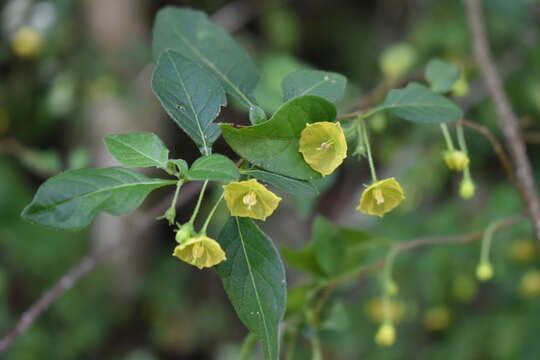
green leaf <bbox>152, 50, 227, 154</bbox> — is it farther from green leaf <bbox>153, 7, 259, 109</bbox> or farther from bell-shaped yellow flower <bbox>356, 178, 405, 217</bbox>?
bell-shaped yellow flower <bbox>356, 178, 405, 217</bbox>

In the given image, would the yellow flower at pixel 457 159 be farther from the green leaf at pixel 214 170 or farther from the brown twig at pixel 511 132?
the green leaf at pixel 214 170

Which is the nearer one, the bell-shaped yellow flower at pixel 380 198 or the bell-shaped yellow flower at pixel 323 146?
the bell-shaped yellow flower at pixel 323 146

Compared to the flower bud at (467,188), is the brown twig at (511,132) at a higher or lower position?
higher

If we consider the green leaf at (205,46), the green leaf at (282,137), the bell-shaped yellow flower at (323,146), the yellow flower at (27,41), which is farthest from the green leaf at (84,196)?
the yellow flower at (27,41)

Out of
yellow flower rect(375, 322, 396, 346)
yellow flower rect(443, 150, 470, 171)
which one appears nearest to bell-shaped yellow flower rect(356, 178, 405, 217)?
yellow flower rect(443, 150, 470, 171)

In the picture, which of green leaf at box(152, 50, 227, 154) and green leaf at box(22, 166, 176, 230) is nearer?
green leaf at box(22, 166, 176, 230)

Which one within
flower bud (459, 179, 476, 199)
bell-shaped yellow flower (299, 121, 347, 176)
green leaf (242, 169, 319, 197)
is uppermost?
bell-shaped yellow flower (299, 121, 347, 176)
